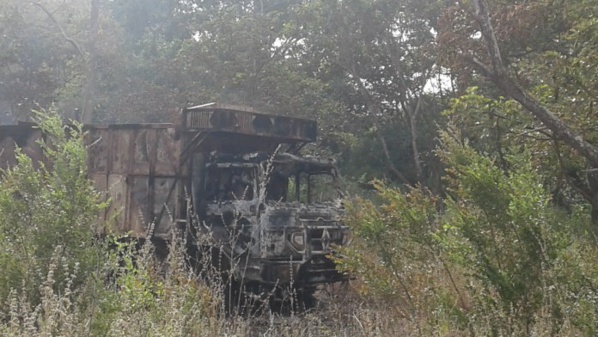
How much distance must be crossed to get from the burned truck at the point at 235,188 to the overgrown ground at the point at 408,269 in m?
2.97

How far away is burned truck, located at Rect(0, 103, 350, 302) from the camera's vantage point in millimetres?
9425

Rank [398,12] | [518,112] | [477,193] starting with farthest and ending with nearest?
[398,12] → [518,112] → [477,193]

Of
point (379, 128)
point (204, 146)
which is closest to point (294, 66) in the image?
point (379, 128)

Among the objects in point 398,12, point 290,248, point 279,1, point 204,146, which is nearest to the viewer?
point 290,248

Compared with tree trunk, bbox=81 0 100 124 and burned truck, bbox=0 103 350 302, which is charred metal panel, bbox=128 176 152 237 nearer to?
burned truck, bbox=0 103 350 302

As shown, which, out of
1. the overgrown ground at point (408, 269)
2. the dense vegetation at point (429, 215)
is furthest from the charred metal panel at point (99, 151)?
the overgrown ground at point (408, 269)

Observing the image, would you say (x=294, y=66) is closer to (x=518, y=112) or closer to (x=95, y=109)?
(x=95, y=109)

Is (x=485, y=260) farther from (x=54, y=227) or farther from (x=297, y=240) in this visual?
(x=297, y=240)

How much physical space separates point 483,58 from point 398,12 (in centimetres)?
1043

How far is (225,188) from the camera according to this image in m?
10.5

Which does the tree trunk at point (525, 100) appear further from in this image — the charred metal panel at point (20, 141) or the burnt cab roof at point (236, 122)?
the charred metal panel at point (20, 141)

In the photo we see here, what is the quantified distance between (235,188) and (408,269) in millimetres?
4420

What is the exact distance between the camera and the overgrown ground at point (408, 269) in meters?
4.70

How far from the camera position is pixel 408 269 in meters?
6.45
